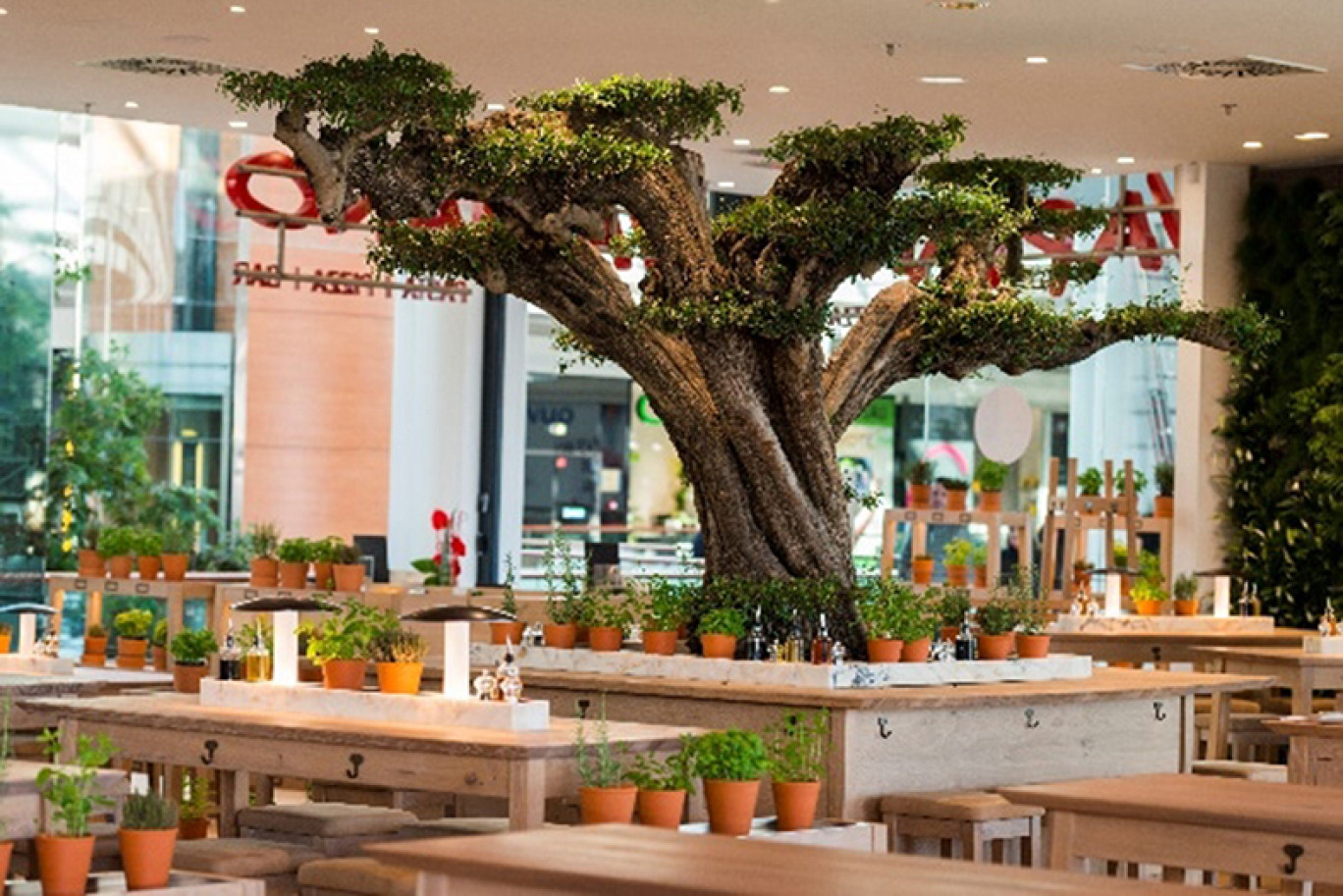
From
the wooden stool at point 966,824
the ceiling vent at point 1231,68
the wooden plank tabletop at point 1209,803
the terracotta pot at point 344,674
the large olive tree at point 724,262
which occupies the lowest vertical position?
the wooden stool at point 966,824

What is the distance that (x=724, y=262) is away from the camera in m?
9.61

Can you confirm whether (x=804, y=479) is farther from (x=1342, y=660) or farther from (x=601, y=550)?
(x=601, y=550)

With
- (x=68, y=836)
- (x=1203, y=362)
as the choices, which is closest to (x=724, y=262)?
(x=68, y=836)

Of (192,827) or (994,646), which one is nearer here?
(192,827)

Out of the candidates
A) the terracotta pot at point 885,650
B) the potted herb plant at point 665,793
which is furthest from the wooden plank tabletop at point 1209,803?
the terracotta pot at point 885,650

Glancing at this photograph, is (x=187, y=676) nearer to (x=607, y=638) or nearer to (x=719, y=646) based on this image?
(x=607, y=638)

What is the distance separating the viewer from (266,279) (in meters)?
14.1

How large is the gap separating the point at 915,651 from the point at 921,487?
629 cm

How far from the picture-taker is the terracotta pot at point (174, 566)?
13594 millimetres

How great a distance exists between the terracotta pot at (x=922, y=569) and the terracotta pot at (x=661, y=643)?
6014 millimetres

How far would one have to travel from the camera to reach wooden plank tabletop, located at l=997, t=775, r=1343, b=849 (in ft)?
20.2

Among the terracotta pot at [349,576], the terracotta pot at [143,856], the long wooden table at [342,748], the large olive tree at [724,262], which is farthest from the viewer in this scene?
the terracotta pot at [349,576]

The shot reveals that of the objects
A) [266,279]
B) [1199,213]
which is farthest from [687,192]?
[1199,213]

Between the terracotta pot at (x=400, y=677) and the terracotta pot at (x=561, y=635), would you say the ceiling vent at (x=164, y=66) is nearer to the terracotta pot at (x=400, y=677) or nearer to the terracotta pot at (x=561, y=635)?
the terracotta pot at (x=561, y=635)
